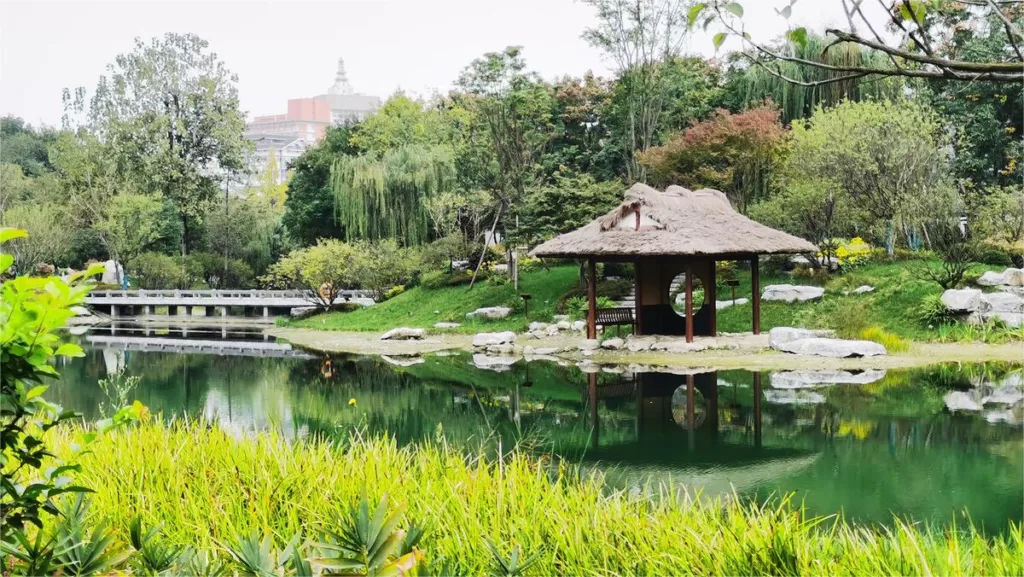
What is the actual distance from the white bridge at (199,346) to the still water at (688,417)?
1266mm

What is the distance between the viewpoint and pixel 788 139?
15727 mm

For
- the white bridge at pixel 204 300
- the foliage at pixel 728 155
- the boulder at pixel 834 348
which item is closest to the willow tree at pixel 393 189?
the white bridge at pixel 204 300

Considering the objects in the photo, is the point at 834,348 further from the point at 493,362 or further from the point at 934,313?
the point at 493,362

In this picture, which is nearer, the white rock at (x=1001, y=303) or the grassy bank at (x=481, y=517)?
the grassy bank at (x=481, y=517)

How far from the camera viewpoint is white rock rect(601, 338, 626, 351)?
1175cm

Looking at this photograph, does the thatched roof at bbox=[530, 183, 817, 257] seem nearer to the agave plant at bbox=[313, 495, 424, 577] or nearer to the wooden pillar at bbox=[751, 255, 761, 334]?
the wooden pillar at bbox=[751, 255, 761, 334]

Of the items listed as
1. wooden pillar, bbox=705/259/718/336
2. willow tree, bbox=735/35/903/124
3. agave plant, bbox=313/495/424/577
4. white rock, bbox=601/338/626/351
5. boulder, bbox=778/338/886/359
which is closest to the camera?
agave plant, bbox=313/495/424/577

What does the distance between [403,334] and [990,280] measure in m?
8.87

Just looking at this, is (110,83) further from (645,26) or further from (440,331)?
(645,26)

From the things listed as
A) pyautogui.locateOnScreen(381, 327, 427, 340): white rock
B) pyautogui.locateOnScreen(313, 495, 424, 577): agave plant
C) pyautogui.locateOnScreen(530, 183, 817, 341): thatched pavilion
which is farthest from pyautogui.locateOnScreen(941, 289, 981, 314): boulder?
pyautogui.locateOnScreen(313, 495, 424, 577): agave plant

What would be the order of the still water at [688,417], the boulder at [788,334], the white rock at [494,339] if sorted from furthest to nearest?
the white rock at [494,339] → the boulder at [788,334] → the still water at [688,417]

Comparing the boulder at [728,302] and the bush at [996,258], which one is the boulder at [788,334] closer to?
the boulder at [728,302]

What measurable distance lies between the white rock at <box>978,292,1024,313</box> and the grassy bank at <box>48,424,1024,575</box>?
31.1 ft

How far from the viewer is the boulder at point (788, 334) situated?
1122cm
